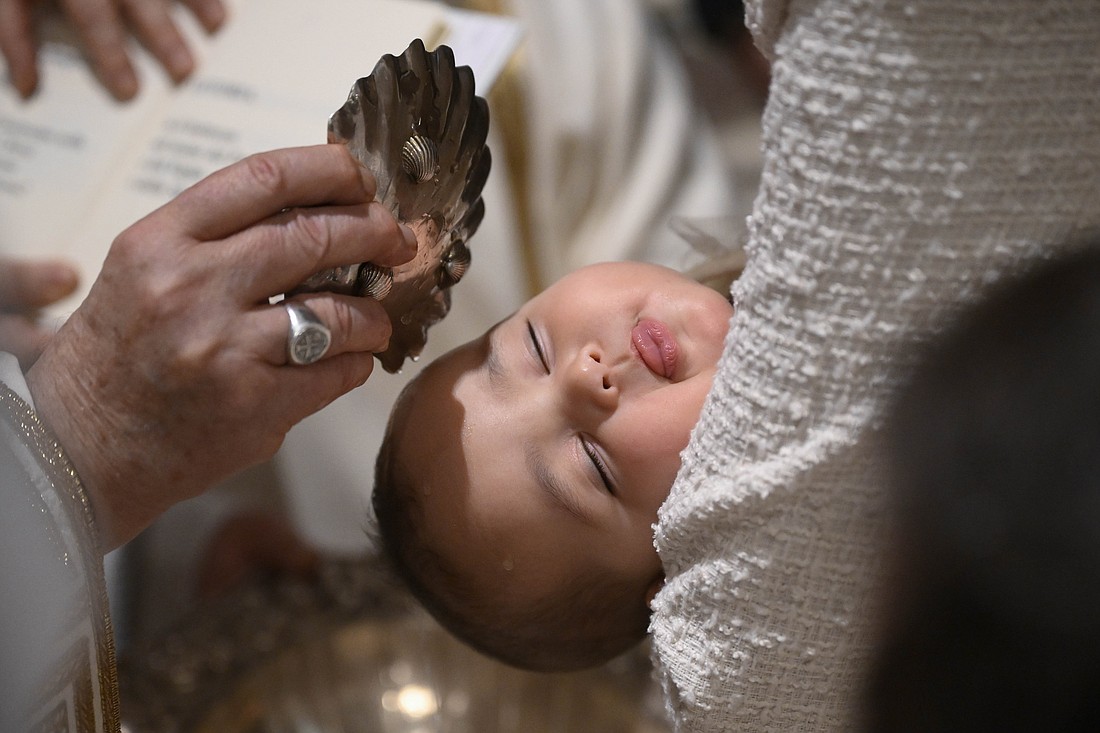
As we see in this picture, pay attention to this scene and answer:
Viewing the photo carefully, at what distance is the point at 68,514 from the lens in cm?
56

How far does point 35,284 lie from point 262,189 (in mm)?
416

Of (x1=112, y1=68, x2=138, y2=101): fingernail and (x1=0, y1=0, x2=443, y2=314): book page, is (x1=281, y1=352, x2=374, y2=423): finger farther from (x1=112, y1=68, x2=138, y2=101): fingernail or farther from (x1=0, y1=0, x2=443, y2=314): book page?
(x1=112, y1=68, x2=138, y2=101): fingernail

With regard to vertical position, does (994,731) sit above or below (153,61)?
below

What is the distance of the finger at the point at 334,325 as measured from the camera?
523 millimetres

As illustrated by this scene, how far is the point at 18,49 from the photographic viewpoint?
974mm

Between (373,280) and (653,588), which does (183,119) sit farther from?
(653,588)

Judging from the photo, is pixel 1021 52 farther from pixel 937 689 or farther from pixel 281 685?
pixel 281 685

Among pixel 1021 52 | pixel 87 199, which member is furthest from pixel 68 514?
pixel 1021 52

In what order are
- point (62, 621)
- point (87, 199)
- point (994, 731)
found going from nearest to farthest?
point (994, 731) → point (62, 621) → point (87, 199)

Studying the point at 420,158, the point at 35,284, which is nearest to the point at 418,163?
the point at 420,158

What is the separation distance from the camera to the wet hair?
0.93 feet

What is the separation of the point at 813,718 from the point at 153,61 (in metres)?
0.85

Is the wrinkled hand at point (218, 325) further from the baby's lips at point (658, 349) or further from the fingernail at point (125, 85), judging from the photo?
the fingernail at point (125, 85)

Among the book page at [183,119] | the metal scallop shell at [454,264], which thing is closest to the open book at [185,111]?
the book page at [183,119]
